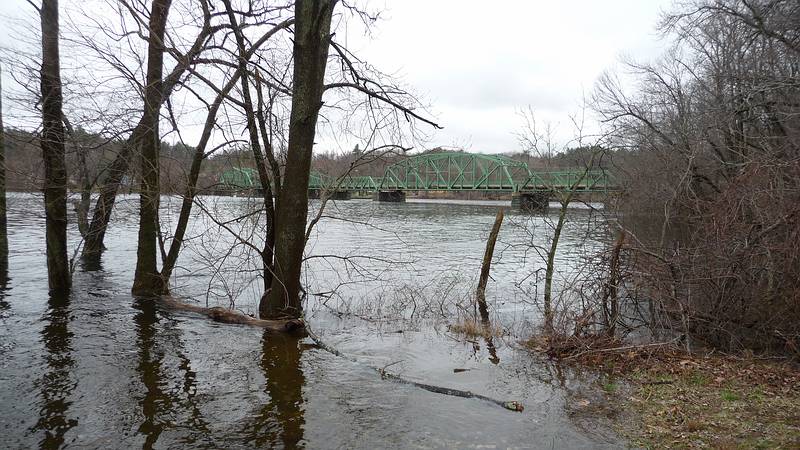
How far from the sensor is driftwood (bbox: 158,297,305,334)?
349 inches

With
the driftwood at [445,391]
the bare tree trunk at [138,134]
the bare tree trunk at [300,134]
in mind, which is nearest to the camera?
the driftwood at [445,391]

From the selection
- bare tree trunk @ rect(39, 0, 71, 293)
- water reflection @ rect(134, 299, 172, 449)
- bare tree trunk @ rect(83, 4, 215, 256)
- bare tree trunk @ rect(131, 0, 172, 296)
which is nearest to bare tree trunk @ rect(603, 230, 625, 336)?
water reflection @ rect(134, 299, 172, 449)

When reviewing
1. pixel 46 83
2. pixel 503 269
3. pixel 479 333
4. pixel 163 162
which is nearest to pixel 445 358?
pixel 479 333

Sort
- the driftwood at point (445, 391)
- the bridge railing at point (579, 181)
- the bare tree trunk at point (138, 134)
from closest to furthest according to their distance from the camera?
the driftwood at point (445, 391) < the bare tree trunk at point (138, 134) < the bridge railing at point (579, 181)

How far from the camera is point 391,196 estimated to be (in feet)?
321

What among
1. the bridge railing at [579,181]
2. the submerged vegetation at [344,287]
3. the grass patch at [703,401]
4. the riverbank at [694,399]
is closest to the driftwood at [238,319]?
the submerged vegetation at [344,287]

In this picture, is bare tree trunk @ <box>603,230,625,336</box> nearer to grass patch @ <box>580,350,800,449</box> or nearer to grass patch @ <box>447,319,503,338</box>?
grass patch @ <box>580,350,800,449</box>

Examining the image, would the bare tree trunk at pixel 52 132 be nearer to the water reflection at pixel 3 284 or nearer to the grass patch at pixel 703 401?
the water reflection at pixel 3 284

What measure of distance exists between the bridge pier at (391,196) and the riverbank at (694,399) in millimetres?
86170

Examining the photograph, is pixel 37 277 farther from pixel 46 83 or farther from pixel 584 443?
pixel 584 443

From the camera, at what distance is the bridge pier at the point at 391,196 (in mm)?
95312

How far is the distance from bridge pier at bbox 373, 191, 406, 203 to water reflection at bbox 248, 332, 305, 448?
8583cm

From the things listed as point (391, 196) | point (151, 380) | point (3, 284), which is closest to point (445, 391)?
point (151, 380)

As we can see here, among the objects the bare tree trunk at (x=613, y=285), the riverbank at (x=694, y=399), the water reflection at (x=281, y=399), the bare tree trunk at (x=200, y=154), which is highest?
the bare tree trunk at (x=200, y=154)
